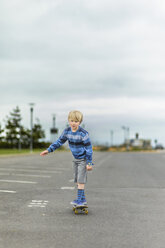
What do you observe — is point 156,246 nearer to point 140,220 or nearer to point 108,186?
point 140,220

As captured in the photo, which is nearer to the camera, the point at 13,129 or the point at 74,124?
the point at 74,124

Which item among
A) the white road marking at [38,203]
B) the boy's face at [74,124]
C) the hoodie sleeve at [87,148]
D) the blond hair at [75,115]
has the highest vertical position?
the blond hair at [75,115]

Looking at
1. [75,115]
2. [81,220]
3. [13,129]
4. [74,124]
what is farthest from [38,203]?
[13,129]

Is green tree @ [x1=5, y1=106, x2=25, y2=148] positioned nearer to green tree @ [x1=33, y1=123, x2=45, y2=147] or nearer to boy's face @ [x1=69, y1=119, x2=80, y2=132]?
green tree @ [x1=33, y1=123, x2=45, y2=147]

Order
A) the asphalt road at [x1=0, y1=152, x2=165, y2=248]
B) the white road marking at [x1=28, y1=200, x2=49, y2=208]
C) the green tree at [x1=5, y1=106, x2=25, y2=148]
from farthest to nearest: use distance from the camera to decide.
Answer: the green tree at [x1=5, y1=106, x2=25, y2=148], the white road marking at [x1=28, y1=200, x2=49, y2=208], the asphalt road at [x1=0, y1=152, x2=165, y2=248]

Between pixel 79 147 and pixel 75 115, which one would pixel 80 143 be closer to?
pixel 79 147

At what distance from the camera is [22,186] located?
871 centimetres

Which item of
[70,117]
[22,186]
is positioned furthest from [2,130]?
[70,117]

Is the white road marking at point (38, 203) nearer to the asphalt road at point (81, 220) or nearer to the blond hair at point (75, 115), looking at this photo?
the asphalt road at point (81, 220)

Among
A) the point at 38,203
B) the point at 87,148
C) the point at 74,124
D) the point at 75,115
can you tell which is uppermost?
the point at 75,115

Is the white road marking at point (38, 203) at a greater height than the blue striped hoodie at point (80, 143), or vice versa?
the blue striped hoodie at point (80, 143)

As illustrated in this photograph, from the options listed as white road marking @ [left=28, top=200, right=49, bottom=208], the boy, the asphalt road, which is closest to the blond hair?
the boy

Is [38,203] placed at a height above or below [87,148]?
below

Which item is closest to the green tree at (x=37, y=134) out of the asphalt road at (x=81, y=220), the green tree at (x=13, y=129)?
the green tree at (x=13, y=129)
